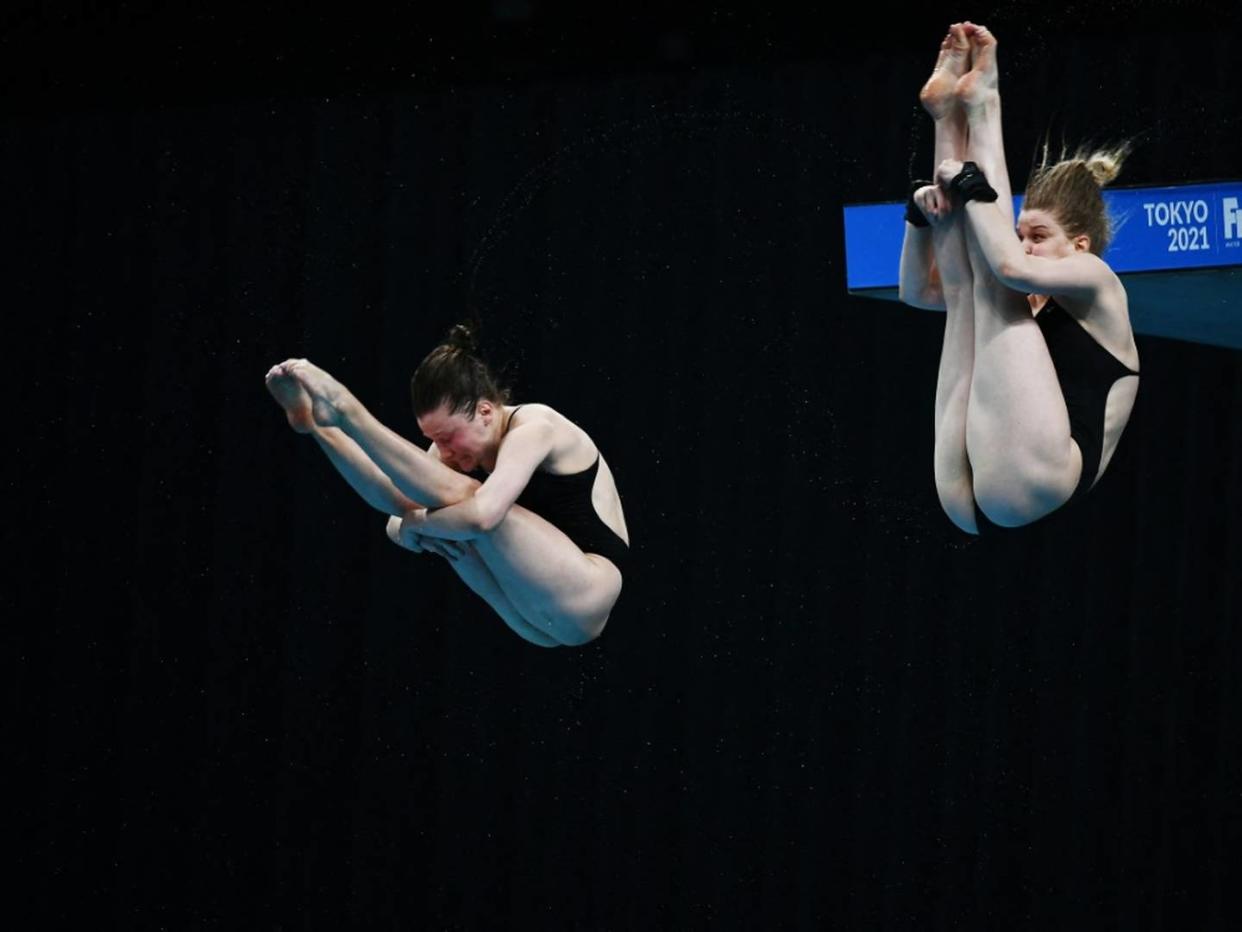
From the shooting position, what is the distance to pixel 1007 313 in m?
3.06

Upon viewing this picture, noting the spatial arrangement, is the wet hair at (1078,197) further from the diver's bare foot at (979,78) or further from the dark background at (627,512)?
the dark background at (627,512)

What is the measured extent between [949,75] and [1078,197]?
382mm

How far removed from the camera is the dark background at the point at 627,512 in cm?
540

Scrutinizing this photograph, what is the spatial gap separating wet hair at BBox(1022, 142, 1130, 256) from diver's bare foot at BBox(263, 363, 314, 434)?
4.85ft

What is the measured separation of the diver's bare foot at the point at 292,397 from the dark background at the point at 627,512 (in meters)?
2.80

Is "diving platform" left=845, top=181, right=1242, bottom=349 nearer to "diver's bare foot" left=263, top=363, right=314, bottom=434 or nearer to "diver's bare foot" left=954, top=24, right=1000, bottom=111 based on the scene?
"diver's bare foot" left=954, top=24, right=1000, bottom=111

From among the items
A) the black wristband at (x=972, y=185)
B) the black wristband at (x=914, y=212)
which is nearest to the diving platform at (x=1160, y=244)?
the black wristband at (x=914, y=212)

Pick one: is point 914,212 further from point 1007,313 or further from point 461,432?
point 461,432

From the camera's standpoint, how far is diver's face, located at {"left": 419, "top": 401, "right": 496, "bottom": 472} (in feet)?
11.2

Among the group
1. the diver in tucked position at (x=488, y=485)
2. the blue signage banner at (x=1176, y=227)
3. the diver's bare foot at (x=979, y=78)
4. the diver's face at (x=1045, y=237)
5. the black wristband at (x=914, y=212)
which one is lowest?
the diver in tucked position at (x=488, y=485)

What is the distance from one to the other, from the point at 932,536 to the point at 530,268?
5.80 ft

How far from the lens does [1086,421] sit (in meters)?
3.21

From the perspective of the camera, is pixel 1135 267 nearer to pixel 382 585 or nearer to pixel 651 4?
pixel 651 4

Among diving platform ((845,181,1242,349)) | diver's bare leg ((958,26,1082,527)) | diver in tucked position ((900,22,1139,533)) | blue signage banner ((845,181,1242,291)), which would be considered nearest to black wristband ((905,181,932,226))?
diver in tucked position ((900,22,1139,533))
